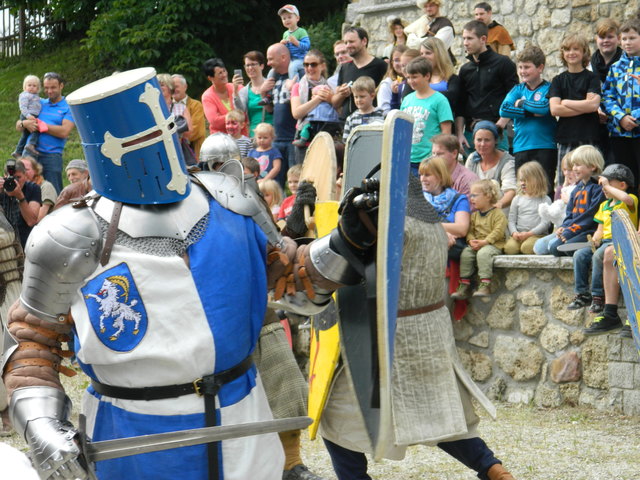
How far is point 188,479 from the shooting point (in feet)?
9.36

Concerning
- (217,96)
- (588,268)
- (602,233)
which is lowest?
(588,268)

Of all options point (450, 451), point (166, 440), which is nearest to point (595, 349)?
point (450, 451)

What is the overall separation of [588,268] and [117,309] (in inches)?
157

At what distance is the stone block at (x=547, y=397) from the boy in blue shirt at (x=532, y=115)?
4.81 ft

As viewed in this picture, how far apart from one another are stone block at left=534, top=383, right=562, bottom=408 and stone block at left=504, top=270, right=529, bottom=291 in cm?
64

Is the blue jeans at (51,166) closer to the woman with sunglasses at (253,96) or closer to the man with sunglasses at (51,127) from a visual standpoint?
the man with sunglasses at (51,127)

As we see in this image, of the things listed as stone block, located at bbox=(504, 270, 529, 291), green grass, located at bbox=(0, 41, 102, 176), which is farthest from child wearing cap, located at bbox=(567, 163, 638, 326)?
green grass, located at bbox=(0, 41, 102, 176)

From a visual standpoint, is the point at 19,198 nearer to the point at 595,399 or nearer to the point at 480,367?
the point at 480,367

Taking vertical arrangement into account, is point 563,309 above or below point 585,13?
below

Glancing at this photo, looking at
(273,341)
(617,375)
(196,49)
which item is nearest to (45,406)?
(273,341)

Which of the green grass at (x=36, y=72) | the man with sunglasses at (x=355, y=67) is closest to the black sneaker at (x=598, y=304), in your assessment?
the man with sunglasses at (x=355, y=67)

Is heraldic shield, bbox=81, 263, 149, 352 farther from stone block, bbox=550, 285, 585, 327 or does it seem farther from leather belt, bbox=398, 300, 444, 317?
stone block, bbox=550, 285, 585, 327

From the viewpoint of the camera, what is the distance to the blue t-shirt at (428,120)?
7.40 meters

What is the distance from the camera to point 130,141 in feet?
9.26
